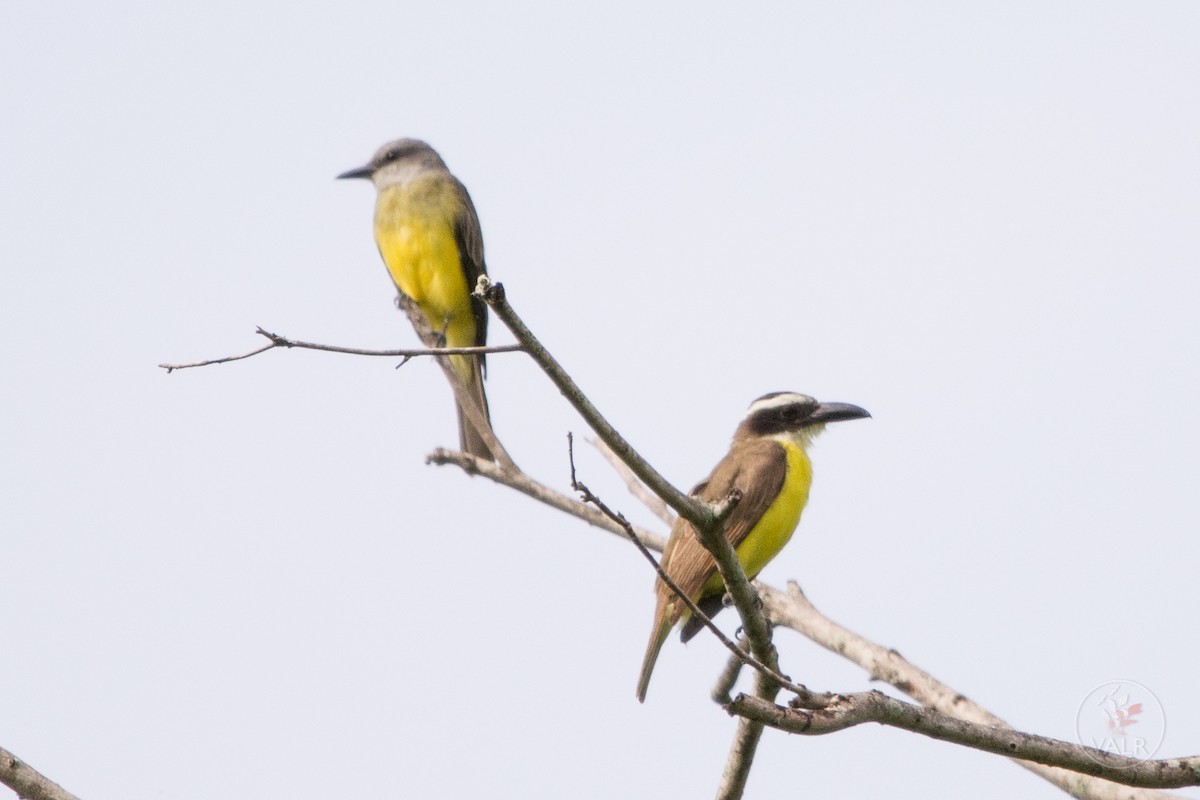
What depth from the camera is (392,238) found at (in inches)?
366

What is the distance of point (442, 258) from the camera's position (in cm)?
914

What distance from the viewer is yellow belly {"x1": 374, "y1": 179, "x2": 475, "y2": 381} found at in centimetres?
915

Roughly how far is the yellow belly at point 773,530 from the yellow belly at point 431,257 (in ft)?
10.4

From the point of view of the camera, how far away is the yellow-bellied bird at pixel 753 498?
5906 millimetres

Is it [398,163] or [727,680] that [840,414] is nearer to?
[727,680]

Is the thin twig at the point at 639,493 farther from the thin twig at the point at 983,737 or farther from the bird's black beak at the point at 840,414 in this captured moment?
the thin twig at the point at 983,737

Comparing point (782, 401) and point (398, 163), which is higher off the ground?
point (398, 163)

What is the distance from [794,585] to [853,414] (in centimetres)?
139

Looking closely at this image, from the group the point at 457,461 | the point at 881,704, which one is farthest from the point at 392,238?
the point at 881,704

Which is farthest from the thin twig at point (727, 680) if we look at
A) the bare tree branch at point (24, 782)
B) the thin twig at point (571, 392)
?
the bare tree branch at point (24, 782)

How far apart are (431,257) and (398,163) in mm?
1201

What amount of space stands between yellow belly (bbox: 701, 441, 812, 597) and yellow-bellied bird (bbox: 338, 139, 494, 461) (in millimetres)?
2740

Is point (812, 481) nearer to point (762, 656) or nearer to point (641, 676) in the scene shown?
point (641, 676)

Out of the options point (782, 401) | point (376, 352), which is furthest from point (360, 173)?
point (376, 352)
